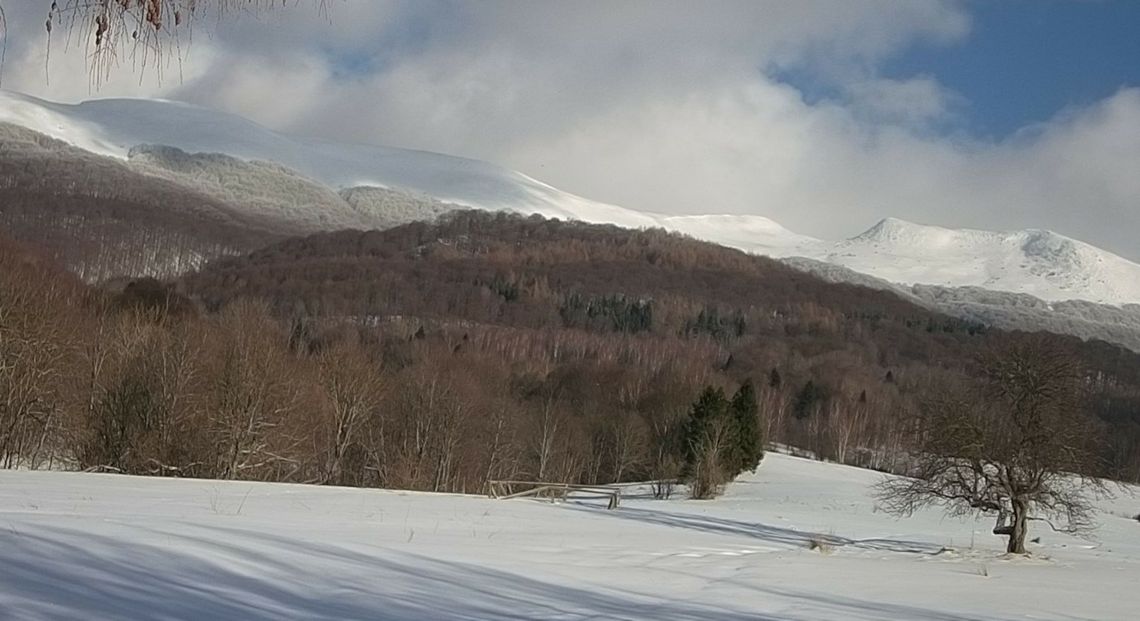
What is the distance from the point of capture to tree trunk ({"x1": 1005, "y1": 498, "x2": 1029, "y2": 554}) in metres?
26.8

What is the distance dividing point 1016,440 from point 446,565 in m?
18.7

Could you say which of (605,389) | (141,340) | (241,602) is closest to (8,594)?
(241,602)

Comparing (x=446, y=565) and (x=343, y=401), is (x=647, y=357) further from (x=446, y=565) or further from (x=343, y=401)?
(x=446, y=565)

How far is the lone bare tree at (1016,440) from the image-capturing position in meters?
26.4

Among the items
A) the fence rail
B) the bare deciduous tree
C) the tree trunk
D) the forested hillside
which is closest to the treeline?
the bare deciduous tree

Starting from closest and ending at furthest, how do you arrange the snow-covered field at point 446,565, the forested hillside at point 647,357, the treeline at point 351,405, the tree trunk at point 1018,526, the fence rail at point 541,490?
the snow-covered field at point 446,565
the tree trunk at point 1018,526
the fence rail at point 541,490
the treeline at point 351,405
the forested hillside at point 647,357

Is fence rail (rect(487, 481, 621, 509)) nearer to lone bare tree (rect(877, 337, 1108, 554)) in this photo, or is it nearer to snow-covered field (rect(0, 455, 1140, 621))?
snow-covered field (rect(0, 455, 1140, 621))

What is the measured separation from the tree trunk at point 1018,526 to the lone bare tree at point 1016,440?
0.08ft

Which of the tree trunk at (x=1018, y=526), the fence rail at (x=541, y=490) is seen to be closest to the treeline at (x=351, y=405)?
the tree trunk at (x=1018, y=526)

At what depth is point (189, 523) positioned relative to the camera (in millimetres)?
13258

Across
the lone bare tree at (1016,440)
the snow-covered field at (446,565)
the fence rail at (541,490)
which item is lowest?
the fence rail at (541,490)

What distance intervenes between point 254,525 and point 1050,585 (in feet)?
46.2

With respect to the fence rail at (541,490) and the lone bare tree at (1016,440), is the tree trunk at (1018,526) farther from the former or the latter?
the fence rail at (541,490)

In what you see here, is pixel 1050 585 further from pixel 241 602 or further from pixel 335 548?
pixel 241 602
